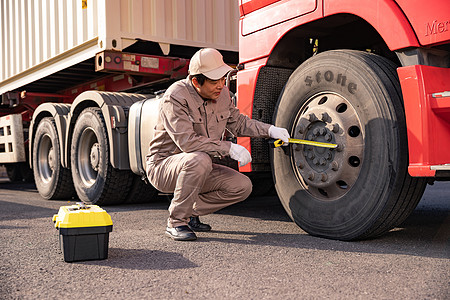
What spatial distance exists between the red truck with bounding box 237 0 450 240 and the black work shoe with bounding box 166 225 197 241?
2.08 ft

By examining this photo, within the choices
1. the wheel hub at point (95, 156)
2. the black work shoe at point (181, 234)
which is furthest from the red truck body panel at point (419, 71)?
the wheel hub at point (95, 156)

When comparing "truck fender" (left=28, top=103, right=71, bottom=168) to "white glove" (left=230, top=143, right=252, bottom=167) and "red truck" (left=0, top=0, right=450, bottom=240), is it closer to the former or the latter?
"red truck" (left=0, top=0, right=450, bottom=240)

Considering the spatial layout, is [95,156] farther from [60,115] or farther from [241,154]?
[241,154]

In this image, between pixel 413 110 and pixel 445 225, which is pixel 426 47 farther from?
pixel 445 225

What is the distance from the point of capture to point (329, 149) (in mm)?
3105

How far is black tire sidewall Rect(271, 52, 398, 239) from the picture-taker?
283cm

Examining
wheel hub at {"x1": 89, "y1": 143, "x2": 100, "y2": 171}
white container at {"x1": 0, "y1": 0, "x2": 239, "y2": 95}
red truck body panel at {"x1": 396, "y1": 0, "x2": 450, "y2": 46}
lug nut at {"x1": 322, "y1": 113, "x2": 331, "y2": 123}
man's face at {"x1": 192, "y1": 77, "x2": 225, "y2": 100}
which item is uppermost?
white container at {"x1": 0, "y1": 0, "x2": 239, "y2": 95}

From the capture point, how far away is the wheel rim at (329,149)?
301cm

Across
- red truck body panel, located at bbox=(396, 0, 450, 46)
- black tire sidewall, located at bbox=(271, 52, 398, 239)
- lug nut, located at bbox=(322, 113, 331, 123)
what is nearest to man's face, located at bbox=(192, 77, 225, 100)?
black tire sidewall, located at bbox=(271, 52, 398, 239)

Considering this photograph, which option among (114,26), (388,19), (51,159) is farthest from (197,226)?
(51,159)

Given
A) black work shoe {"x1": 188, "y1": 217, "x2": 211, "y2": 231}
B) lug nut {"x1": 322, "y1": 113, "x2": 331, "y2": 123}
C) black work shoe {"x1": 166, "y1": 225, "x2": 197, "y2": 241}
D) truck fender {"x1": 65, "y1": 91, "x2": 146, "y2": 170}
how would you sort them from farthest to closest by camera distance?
1. truck fender {"x1": 65, "y1": 91, "x2": 146, "y2": 170}
2. black work shoe {"x1": 188, "y1": 217, "x2": 211, "y2": 231}
3. black work shoe {"x1": 166, "y1": 225, "x2": 197, "y2": 241}
4. lug nut {"x1": 322, "y1": 113, "x2": 331, "y2": 123}

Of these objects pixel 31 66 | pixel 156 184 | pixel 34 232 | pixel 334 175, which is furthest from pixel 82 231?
pixel 31 66

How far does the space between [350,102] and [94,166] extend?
342cm

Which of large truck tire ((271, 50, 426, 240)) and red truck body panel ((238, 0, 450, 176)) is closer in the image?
red truck body panel ((238, 0, 450, 176))
